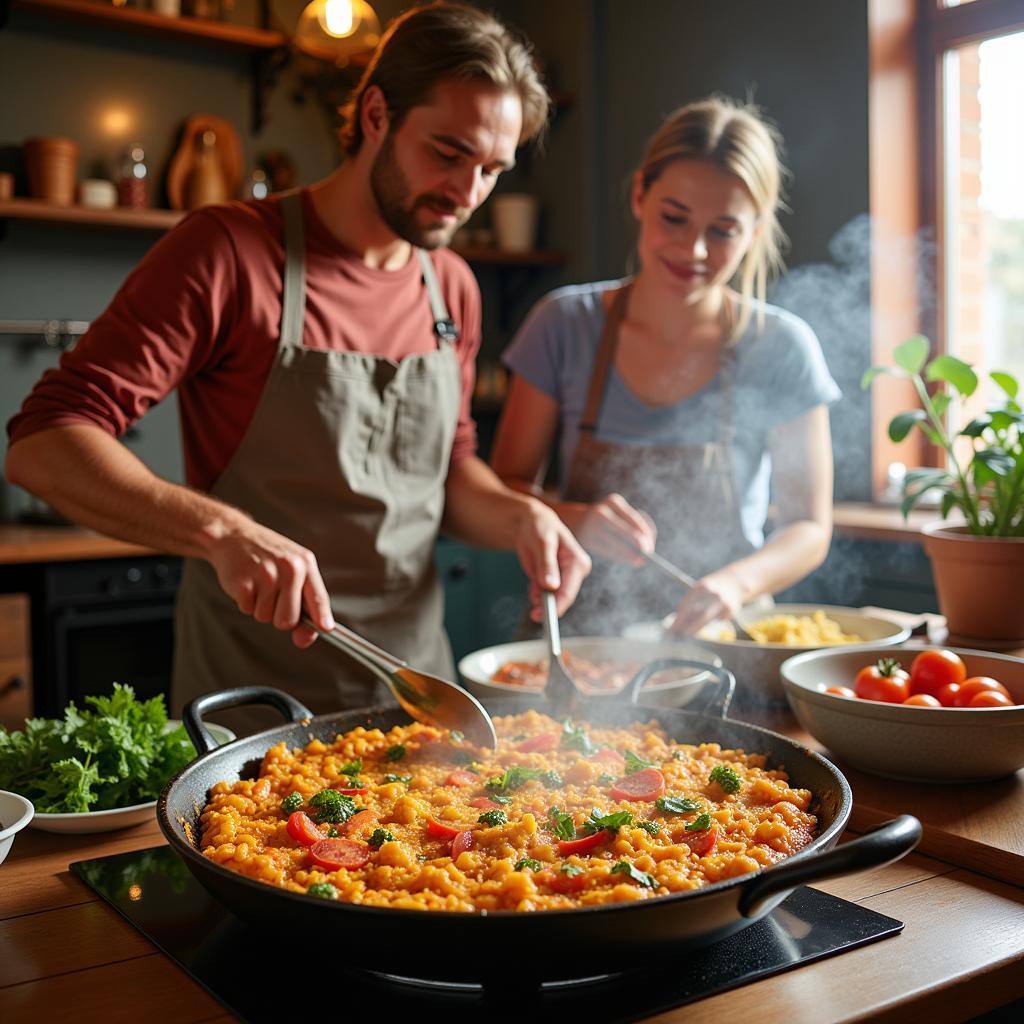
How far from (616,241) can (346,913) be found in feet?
14.4

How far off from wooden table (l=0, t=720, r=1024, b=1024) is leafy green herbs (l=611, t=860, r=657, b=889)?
0.12m

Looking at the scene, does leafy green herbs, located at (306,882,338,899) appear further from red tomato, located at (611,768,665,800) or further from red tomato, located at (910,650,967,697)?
red tomato, located at (910,650,967,697)

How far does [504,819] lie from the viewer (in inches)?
46.1

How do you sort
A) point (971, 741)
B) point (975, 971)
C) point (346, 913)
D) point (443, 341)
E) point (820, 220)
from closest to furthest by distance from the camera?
point (346, 913), point (975, 971), point (971, 741), point (443, 341), point (820, 220)

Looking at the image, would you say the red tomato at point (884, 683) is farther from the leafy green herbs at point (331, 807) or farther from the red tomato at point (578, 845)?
the leafy green herbs at point (331, 807)

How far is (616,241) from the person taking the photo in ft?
16.2

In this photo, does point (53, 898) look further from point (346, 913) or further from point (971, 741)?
point (971, 741)

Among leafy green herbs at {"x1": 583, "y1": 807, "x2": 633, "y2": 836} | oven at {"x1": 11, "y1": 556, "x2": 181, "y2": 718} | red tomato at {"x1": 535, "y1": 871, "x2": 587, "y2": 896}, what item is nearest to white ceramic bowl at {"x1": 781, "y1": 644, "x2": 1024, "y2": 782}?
leafy green herbs at {"x1": 583, "y1": 807, "x2": 633, "y2": 836}

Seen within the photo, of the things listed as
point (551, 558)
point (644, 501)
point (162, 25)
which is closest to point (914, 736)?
point (551, 558)

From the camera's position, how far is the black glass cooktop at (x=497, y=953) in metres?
0.92

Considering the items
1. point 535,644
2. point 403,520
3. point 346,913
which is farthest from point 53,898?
point 403,520

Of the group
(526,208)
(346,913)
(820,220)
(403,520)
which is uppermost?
(526,208)

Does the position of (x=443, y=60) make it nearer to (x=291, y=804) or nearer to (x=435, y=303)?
(x=435, y=303)

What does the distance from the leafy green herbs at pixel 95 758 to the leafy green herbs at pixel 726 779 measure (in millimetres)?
641
